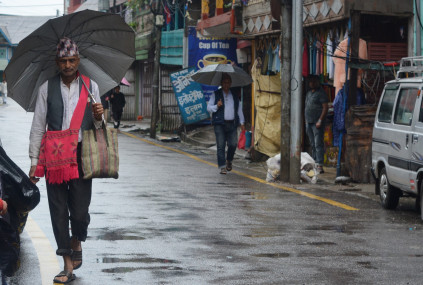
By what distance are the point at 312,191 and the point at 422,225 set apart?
146 inches

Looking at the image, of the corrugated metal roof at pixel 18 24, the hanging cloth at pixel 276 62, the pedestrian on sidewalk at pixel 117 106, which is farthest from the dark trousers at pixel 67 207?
the corrugated metal roof at pixel 18 24

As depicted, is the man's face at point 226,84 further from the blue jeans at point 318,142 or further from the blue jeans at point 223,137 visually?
the blue jeans at point 318,142

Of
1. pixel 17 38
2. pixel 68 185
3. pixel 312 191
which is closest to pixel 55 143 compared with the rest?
pixel 68 185

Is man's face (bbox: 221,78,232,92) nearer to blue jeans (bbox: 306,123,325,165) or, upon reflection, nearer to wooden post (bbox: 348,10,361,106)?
blue jeans (bbox: 306,123,325,165)

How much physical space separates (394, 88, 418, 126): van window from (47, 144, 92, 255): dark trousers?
17.3 ft

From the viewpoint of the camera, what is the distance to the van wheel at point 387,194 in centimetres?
1141

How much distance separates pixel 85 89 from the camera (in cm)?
695

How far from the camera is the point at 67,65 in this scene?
6.83 m

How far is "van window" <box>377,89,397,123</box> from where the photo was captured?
11.6m

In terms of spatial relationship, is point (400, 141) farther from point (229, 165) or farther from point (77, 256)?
point (229, 165)

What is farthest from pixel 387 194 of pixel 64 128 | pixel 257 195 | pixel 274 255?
pixel 64 128

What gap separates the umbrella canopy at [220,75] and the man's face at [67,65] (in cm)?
958

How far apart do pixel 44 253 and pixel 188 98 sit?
1836 cm

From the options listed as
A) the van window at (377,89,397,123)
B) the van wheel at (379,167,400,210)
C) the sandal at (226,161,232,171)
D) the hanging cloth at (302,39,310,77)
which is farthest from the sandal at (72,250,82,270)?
the hanging cloth at (302,39,310,77)
